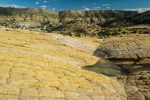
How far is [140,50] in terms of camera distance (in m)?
13.9

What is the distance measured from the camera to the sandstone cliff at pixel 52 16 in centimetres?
11556

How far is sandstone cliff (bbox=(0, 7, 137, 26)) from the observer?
116 m

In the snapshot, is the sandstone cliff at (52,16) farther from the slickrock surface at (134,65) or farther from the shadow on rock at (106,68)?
the shadow on rock at (106,68)

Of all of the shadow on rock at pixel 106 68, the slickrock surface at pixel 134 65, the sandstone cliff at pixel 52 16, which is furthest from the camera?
the sandstone cliff at pixel 52 16

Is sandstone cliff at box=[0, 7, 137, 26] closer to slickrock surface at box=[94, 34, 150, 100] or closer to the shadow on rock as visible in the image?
slickrock surface at box=[94, 34, 150, 100]

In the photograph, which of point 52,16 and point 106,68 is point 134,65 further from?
point 52,16

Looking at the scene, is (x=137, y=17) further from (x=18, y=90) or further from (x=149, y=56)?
(x=18, y=90)

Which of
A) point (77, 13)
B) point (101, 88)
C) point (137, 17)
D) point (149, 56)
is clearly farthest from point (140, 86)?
point (77, 13)

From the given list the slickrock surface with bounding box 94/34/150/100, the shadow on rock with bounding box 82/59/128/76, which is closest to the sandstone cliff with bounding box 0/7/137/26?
the slickrock surface with bounding box 94/34/150/100

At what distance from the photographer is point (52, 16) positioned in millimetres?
134125

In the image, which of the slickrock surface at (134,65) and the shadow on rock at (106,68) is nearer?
the slickrock surface at (134,65)

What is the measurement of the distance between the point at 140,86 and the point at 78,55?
7614 millimetres

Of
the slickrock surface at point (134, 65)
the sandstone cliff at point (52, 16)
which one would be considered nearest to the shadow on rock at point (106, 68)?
the slickrock surface at point (134, 65)

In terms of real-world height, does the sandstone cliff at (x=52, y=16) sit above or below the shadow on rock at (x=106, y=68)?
above
